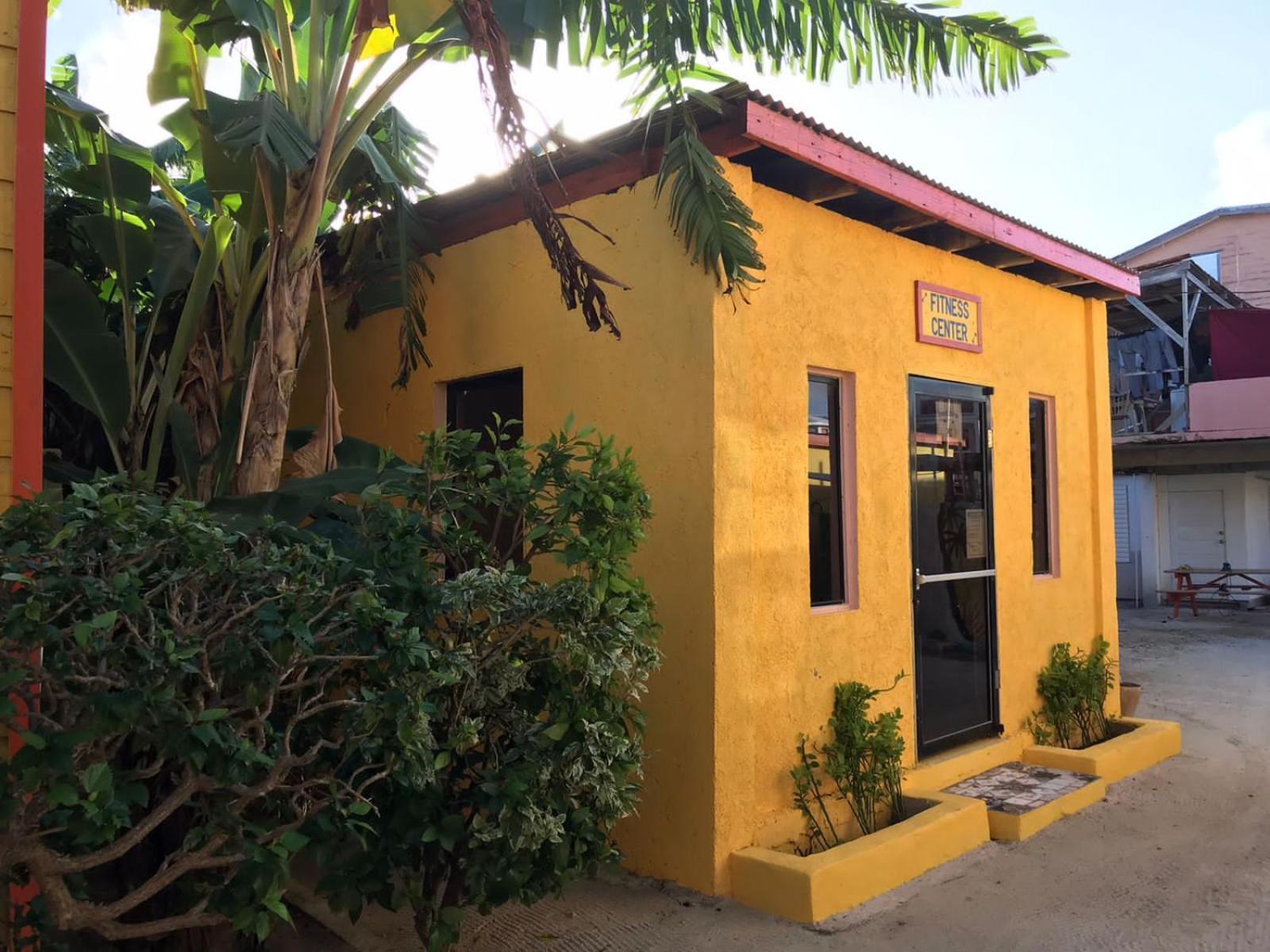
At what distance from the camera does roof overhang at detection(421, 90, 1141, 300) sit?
476cm

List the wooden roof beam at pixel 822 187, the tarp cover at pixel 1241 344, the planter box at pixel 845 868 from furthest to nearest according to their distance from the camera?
the tarp cover at pixel 1241 344 < the wooden roof beam at pixel 822 187 < the planter box at pixel 845 868

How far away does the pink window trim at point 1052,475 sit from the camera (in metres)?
7.50

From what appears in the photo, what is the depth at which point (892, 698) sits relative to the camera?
5.68 metres

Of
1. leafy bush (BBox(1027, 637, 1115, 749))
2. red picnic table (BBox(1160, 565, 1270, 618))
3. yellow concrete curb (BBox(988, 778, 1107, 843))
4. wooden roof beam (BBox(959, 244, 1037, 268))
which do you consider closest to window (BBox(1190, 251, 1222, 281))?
red picnic table (BBox(1160, 565, 1270, 618))

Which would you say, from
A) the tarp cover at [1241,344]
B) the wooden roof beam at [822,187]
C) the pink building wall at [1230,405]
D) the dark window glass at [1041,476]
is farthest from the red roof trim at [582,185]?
the tarp cover at [1241,344]

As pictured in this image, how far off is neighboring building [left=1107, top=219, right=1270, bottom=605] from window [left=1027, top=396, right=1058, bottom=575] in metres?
9.62

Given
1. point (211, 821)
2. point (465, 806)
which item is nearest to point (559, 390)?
point (465, 806)

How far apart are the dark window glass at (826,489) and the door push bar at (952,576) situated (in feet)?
2.37

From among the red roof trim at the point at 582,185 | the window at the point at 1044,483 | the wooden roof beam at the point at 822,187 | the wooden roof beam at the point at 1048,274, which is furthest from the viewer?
the window at the point at 1044,483

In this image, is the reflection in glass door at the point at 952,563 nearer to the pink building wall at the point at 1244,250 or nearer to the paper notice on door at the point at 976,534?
the paper notice on door at the point at 976,534

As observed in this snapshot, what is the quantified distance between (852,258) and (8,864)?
15.7 ft

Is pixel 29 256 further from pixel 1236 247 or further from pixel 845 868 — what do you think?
pixel 1236 247

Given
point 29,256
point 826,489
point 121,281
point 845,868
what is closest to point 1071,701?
point 826,489

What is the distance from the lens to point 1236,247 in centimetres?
2208
